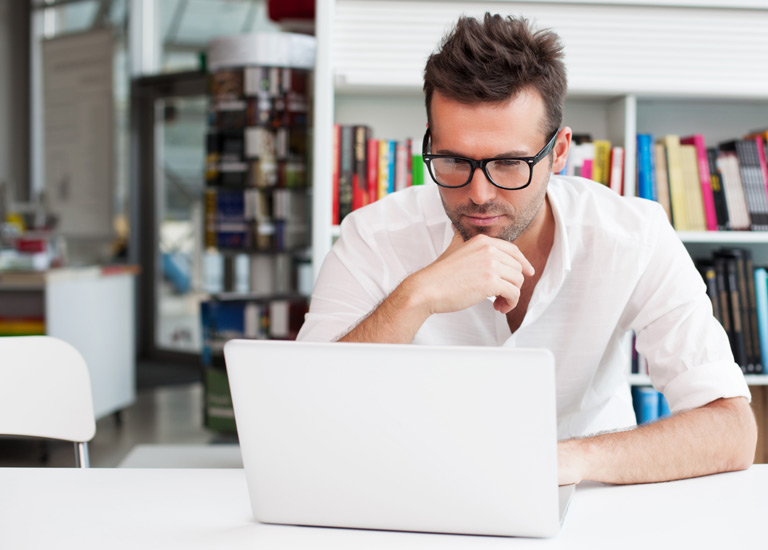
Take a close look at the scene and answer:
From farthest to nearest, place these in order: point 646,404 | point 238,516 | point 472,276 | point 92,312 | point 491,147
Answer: point 92,312 < point 646,404 < point 491,147 < point 472,276 < point 238,516

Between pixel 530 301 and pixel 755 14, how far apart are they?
1455 mm

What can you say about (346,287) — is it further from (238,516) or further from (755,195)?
(755,195)

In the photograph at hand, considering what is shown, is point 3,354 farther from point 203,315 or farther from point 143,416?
point 143,416

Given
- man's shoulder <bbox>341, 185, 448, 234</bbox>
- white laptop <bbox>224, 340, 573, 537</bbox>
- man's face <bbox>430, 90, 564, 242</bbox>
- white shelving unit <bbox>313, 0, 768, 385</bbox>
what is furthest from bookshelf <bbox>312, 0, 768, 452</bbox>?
white laptop <bbox>224, 340, 573, 537</bbox>

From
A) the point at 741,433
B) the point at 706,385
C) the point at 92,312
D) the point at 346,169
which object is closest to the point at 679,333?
the point at 706,385

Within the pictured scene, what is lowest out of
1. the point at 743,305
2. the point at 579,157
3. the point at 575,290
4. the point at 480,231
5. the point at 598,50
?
the point at 743,305

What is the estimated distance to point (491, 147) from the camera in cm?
132

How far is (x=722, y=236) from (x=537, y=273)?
1.03m

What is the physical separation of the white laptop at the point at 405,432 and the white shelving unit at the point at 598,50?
140cm

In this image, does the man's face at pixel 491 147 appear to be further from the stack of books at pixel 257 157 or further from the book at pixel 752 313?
the stack of books at pixel 257 157

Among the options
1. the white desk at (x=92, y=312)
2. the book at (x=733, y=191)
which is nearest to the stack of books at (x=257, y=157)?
the white desk at (x=92, y=312)

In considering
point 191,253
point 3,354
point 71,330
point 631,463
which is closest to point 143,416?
point 71,330

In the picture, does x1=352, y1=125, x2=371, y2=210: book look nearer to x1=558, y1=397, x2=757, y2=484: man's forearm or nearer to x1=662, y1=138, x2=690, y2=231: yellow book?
x1=662, y1=138, x2=690, y2=231: yellow book

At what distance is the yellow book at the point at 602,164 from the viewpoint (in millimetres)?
2287
